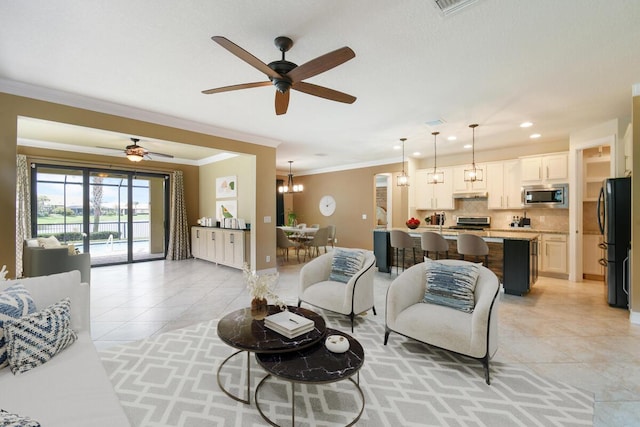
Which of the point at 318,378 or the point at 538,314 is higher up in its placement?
the point at 318,378

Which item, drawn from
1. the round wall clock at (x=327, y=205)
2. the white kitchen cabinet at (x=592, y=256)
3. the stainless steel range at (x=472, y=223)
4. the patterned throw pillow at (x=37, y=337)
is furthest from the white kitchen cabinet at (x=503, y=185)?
the patterned throw pillow at (x=37, y=337)

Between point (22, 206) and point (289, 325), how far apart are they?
21.0 ft

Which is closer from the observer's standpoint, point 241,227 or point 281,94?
point 281,94

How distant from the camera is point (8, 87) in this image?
3.07 metres

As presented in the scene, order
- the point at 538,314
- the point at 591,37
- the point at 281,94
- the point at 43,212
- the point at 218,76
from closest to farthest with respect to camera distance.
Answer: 1. the point at 591,37
2. the point at 281,94
3. the point at 218,76
4. the point at 538,314
5. the point at 43,212

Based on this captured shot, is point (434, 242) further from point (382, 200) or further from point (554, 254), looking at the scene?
point (382, 200)

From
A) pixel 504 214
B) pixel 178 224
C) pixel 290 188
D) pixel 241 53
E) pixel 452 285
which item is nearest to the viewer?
pixel 241 53

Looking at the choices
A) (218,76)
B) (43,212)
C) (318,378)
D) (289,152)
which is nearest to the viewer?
(318,378)

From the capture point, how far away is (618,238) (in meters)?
3.74

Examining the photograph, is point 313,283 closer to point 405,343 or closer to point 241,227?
point 405,343

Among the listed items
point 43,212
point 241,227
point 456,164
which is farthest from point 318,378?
point 43,212

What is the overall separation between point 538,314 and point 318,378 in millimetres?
A: 3339

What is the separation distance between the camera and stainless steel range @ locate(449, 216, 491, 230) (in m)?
6.34

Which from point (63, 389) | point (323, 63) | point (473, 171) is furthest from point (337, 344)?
point (473, 171)
